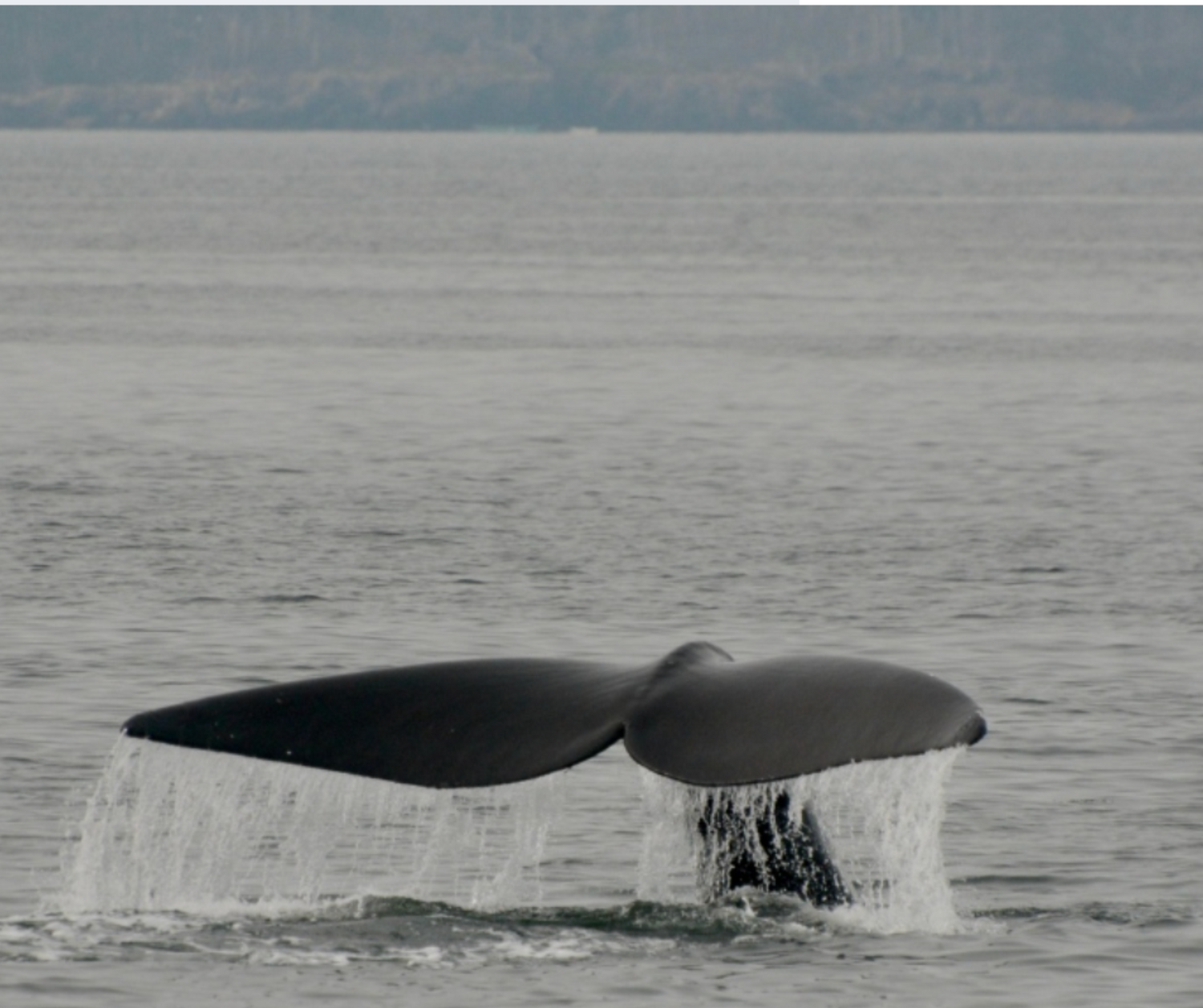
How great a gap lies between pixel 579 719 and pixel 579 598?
34.6ft

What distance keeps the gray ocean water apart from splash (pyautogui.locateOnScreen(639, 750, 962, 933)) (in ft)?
0.19

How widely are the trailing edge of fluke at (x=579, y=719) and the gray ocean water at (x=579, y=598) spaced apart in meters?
0.18

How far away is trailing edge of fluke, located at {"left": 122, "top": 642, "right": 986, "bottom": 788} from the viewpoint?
621 cm

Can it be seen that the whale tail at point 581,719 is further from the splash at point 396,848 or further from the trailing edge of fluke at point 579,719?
the splash at point 396,848

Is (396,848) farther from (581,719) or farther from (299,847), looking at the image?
(581,719)

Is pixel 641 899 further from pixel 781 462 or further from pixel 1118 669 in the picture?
pixel 781 462

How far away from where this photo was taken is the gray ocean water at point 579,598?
8.84m

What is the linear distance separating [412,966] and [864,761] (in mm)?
2992

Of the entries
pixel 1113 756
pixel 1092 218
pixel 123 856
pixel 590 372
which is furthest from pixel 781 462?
pixel 1092 218

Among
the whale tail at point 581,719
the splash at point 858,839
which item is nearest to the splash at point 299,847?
the splash at point 858,839

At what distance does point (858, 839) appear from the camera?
11172 mm

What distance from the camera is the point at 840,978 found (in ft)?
28.0

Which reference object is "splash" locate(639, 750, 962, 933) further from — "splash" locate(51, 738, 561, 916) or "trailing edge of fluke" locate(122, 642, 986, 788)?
"splash" locate(51, 738, 561, 916)

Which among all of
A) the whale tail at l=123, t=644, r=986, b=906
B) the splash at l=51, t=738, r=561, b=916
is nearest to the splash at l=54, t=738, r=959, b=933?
the splash at l=51, t=738, r=561, b=916
